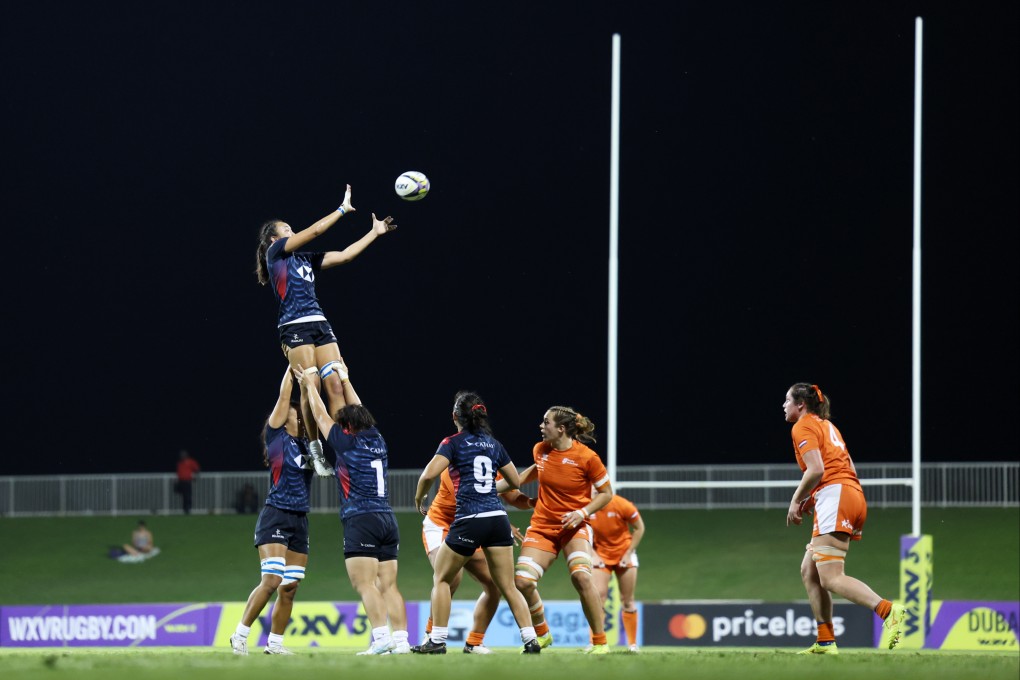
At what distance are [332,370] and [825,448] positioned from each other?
379cm

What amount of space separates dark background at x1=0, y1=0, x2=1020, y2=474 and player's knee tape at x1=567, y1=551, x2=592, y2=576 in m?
23.4

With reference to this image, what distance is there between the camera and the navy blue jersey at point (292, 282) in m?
10.8

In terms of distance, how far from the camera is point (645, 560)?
2628cm

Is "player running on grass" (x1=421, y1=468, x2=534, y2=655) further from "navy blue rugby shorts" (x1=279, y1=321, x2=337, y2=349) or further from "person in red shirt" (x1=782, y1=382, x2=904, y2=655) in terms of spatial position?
"person in red shirt" (x1=782, y1=382, x2=904, y2=655)

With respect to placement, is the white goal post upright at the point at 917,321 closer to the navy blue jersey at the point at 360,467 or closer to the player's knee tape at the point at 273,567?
the navy blue jersey at the point at 360,467

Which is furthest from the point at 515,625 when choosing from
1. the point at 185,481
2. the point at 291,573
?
the point at 185,481

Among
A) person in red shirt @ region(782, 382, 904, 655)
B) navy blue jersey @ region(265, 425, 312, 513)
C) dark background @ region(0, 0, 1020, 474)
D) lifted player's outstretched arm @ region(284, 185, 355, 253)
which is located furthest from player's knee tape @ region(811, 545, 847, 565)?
dark background @ region(0, 0, 1020, 474)

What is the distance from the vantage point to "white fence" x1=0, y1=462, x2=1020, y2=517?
94.6 ft

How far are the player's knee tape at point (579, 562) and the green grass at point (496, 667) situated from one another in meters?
2.27

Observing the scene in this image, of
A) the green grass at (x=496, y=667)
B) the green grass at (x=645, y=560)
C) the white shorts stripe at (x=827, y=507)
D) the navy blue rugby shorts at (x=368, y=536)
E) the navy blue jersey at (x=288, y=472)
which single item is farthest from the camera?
the green grass at (x=645, y=560)

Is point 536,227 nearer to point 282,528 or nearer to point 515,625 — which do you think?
point 515,625

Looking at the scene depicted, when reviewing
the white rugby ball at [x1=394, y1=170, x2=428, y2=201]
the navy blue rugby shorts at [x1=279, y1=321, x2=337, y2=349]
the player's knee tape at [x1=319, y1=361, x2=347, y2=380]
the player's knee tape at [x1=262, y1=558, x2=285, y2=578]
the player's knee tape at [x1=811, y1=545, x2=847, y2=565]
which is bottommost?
the player's knee tape at [x1=262, y1=558, x2=285, y2=578]

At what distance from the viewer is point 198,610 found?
20547 millimetres

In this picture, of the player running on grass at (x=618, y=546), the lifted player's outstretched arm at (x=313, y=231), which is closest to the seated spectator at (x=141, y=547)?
the player running on grass at (x=618, y=546)
